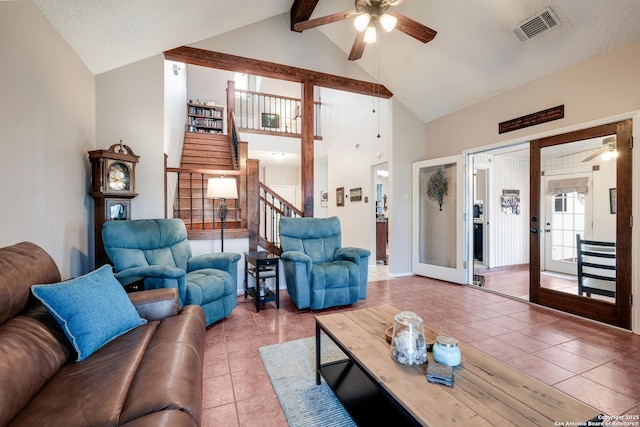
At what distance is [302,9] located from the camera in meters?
3.61

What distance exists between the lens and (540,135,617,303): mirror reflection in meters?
2.89

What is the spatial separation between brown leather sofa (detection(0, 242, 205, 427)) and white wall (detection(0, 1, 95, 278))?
501 mm

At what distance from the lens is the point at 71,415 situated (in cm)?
96

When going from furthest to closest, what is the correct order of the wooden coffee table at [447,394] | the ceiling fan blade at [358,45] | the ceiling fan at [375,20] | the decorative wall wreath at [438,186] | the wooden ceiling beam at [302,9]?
1. the decorative wall wreath at [438,186]
2. the wooden ceiling beam at [302,9]
3. the ceiling fan blade at [358,45]
4. the ceiling fan at [375,20]
5. the wooden coffee table at [447,394]

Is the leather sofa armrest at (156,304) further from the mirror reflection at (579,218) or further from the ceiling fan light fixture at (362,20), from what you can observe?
the mirror reflection at (579,218)

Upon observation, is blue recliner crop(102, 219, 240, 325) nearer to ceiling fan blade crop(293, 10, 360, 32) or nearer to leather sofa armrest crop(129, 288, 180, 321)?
leather sofa armrest crop(129, 288, 180, 321)

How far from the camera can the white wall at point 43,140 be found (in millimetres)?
1694

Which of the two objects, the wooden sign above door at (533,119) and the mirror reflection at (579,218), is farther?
the wooden sign above door at (533,119)

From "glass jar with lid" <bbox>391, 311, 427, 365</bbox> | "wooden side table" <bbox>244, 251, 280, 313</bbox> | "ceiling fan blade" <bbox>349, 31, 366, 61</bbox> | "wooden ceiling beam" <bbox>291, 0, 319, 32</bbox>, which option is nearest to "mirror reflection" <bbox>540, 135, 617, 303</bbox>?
"ceiling fan blade" <bbox>349, 31, 366, 61</bbox>

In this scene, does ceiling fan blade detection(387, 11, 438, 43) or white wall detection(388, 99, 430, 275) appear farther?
white wall detection(388, 99, 430, 275)

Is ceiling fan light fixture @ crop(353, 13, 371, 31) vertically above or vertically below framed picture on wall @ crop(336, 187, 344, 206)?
above

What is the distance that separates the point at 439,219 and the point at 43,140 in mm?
4777

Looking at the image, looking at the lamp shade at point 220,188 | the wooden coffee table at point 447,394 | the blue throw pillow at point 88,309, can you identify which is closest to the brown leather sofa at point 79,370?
the blue throw pillow at point 88,309

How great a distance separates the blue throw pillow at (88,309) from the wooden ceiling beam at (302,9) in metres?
3.64
